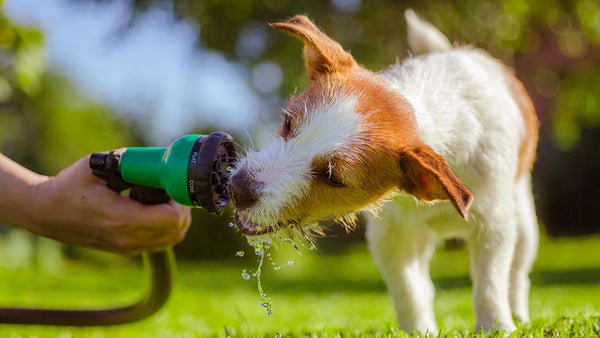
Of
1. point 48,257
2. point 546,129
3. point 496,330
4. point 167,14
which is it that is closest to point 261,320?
point 496,330

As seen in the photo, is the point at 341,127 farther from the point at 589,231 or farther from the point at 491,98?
the point at 589,231

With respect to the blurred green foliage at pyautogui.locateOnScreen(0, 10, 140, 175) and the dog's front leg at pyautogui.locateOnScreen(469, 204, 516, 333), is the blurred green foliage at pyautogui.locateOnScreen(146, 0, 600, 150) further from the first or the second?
the dog's front leg at pyautogui.locateOnScreen(469, 204, 516, 333)

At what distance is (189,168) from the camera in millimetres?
2055

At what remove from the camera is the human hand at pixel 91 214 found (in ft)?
7.48

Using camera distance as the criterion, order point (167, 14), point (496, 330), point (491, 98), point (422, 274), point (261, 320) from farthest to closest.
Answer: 1. point (167, 14)
2. point (261, 320)
3. point (422, 274)
4. point (491, 98)
5. point (496, 330)

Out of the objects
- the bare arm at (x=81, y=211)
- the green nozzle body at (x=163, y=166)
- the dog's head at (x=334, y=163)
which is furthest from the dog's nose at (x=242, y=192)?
the bare arm at (x=81, y=211)

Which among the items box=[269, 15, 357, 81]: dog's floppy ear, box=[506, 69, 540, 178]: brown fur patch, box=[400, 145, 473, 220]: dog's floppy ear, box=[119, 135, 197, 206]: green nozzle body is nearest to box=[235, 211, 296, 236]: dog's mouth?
box=[119, 135, 197, 206]: green nozzle body

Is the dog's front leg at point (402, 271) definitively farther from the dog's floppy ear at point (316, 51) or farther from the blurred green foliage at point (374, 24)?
the blurred green foliage at point (374, 24)

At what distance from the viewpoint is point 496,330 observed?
2623mm

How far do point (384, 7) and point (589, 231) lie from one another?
13.1 metres

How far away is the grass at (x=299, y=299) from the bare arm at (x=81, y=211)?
2.52ft

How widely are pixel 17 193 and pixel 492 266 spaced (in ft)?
7.81

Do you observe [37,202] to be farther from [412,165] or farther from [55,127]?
[55,127]

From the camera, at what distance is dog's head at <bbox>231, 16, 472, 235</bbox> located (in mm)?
2191
